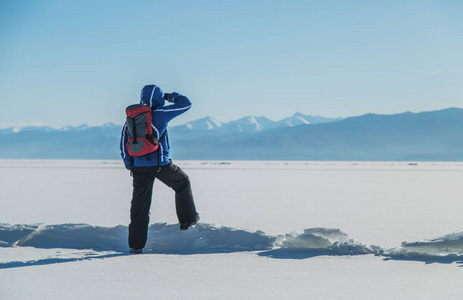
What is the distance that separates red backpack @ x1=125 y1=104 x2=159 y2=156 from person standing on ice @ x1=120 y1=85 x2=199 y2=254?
0.09m

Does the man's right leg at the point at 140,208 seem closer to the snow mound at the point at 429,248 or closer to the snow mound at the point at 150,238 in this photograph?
the snow mound at the point at 150,238

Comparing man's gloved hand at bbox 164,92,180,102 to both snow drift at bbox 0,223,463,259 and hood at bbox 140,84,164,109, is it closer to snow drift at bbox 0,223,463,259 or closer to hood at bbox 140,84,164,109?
hood at bbox 140,84,164,109

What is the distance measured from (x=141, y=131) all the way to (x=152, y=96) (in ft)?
1.16

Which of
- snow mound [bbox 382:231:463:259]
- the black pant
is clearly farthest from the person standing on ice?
snow mound [bbox 382:231:463:259]

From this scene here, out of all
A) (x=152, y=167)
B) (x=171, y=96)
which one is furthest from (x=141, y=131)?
(x=171, y=96)

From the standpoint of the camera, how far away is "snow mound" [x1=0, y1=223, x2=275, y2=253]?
4383 mm

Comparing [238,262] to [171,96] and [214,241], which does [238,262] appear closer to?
[214,241]

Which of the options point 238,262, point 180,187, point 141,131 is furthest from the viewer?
point 180,187

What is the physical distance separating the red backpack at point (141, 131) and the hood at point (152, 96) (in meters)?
0.18

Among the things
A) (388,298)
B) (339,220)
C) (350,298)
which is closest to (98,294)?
(350,298)

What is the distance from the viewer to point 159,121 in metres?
4.21

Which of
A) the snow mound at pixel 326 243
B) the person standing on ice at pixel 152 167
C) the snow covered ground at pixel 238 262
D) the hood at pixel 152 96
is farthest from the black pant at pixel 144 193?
the snow mound at pixel 326 243

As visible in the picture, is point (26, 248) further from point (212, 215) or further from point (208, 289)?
point (212, 215)

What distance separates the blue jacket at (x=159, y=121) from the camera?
4.17 meters
